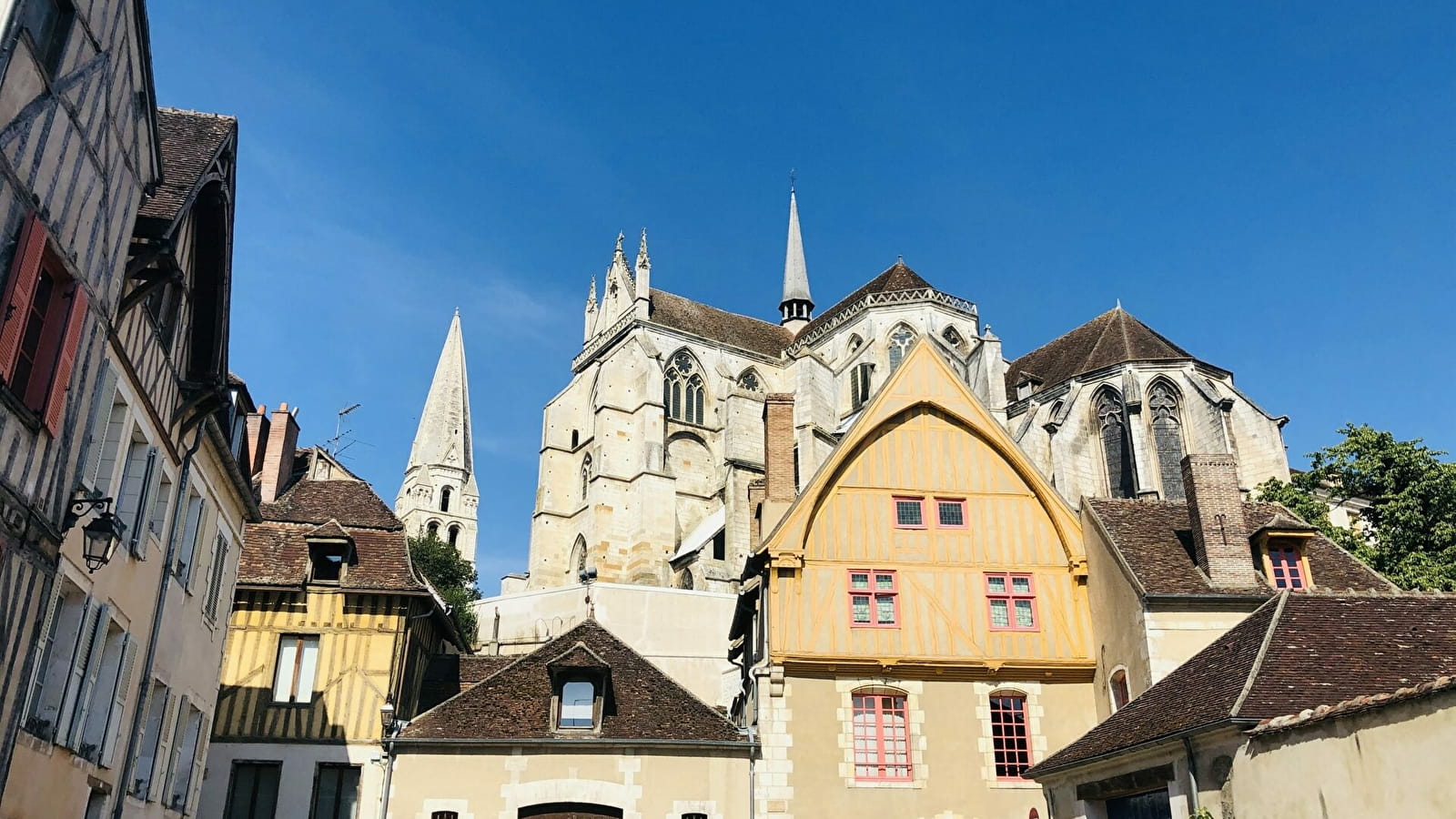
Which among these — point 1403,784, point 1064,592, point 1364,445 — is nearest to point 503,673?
point 1064,592

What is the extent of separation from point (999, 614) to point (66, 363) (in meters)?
14.7

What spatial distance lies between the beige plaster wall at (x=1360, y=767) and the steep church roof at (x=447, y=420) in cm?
7670

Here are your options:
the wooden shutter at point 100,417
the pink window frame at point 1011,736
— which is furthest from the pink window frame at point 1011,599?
the wooden shutter at point 100,417

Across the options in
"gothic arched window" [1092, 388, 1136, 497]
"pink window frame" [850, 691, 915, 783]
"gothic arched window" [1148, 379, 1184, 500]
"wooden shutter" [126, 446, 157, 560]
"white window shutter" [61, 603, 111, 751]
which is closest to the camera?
"white window shutter" [61, 603, 111, 751]

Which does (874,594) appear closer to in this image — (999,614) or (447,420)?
(999,614)

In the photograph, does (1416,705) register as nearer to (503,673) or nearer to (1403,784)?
(1403,784)

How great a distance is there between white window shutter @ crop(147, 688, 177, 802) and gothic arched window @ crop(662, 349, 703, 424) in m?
38.1

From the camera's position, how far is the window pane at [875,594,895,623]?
59.8 feet

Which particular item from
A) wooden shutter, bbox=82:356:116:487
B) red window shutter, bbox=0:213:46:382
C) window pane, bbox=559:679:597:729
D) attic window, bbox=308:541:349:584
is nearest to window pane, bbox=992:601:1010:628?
window pane, bbox=559:679:597:729

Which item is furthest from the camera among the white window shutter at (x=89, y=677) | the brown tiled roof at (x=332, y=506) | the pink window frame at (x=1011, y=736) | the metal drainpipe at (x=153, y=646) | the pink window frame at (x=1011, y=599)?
the brown tiled roof at (x=332, y=506)

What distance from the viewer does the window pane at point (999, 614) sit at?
1841 centimetres

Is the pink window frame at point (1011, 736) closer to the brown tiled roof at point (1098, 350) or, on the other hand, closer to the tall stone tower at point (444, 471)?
the brown tiled roof at point (1098, 350)

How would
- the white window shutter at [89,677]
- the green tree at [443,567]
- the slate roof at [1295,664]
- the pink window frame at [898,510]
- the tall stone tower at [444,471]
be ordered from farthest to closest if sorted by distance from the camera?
the tall stone tower at [444,471] → the green tree at [443,567] → the pink window frame at [898,510] → the slate roof at [1295,664] → the white window shutter at [89,677]

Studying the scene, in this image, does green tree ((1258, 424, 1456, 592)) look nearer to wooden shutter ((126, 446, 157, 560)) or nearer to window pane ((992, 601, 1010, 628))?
window pane ((992, 601, 1010, 628))
